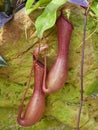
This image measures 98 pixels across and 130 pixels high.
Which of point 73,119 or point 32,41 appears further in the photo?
point 73,119

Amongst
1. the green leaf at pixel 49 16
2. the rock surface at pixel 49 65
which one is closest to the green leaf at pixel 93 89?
the rock surface at pixel 49 65

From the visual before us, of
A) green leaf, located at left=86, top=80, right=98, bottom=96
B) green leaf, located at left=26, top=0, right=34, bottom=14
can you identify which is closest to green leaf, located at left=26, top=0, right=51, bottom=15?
green leaf, located at left=26, top=0, right=34, bottom=14

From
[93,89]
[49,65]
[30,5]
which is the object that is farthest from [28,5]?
[93,89]

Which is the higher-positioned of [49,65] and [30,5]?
[30,5]

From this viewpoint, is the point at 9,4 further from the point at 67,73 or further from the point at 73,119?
the point at 73,119

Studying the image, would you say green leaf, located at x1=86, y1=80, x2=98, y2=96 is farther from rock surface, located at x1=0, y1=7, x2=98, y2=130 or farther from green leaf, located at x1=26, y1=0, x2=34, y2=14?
green leaf, located at x1=26, y1=0, x2=34, y2=14

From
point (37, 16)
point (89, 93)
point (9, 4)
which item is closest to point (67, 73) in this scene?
point (89, 93)

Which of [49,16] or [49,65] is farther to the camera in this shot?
[49,65]

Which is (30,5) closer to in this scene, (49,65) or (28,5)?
(28,5)

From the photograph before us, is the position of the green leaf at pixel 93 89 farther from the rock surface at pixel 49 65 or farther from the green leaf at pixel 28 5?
the green leaf at pixel 28 5
